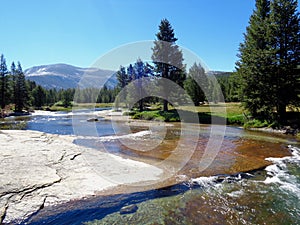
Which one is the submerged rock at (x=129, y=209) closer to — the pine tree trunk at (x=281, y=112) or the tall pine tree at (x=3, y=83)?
the pine tree trunk at (x=281, y=112)

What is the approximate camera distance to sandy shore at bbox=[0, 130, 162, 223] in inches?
258

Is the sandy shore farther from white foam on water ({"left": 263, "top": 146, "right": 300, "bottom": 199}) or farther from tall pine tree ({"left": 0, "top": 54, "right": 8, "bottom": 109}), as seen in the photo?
tall pine tree ({"left": 0, "top": 54, "right": 8, "bottom": 109})

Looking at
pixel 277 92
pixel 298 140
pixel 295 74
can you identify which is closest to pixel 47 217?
pixel 298 140

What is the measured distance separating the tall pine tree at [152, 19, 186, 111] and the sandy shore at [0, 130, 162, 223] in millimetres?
28616

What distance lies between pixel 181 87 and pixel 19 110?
48.5 meters

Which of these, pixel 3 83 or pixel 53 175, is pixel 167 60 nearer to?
pixel 53 175

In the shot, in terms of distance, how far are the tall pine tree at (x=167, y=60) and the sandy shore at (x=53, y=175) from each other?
93.9 ft

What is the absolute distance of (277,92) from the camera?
23.2m

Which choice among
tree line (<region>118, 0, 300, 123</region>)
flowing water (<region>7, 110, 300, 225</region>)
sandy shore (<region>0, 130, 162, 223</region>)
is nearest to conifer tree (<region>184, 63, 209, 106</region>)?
tree line (<region>118, 0, 300, 123</region>)

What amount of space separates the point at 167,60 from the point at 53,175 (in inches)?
1313

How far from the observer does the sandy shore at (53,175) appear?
Result: 6547 mm

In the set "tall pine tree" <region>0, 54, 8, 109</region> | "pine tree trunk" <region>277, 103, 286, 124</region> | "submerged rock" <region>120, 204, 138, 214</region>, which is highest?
"tall pine tree" <region>0, 54, 8, 109</region>

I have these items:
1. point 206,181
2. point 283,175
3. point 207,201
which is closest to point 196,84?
point 283,175

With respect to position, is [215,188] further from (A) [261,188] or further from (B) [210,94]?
(B) [210,94]
